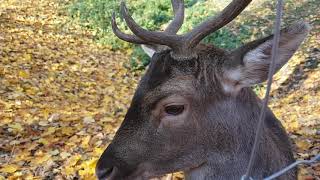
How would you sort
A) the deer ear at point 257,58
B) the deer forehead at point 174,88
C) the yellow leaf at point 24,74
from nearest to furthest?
the deer ear at point 257,58 < the deer forehead at point 174,88 < the yellow leaf at point 24,74

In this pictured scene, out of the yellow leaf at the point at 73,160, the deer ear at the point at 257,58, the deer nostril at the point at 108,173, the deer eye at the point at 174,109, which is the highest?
the deer ear at the point at 257,58

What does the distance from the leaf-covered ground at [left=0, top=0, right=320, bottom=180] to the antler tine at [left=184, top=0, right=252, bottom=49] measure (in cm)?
266

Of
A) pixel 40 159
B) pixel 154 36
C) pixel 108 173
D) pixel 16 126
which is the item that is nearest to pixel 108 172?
pixel 108 173

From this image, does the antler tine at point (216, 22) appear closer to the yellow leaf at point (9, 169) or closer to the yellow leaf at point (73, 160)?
the yellow leaf at point (73, 160)

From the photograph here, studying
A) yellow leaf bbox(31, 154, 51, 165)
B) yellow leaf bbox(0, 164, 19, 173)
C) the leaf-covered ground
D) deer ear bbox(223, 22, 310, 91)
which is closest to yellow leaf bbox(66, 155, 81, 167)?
the leaf-covered ground

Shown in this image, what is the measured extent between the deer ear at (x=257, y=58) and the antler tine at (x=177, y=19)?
0.76 meters

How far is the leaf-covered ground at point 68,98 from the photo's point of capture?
5674 mm

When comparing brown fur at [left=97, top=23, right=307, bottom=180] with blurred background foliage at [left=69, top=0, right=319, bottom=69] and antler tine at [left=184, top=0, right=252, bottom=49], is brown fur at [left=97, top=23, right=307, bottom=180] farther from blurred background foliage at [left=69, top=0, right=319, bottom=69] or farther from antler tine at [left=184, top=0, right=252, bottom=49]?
blurred background foliage at [left=69, top=0, right=319, bottom=69]

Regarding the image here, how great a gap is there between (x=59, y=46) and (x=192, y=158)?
10.5 meters

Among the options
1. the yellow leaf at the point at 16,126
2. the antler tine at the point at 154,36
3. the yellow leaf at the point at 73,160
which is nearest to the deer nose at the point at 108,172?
the antler tine at the point at 154,36

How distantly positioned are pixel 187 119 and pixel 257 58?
62 cm

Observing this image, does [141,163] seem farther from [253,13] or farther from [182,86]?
[253,13]

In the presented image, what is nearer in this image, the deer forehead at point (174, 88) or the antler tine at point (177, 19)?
the deer forehead at point (174, 88)

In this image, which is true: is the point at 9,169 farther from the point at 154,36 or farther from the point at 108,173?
the point at 154,36
